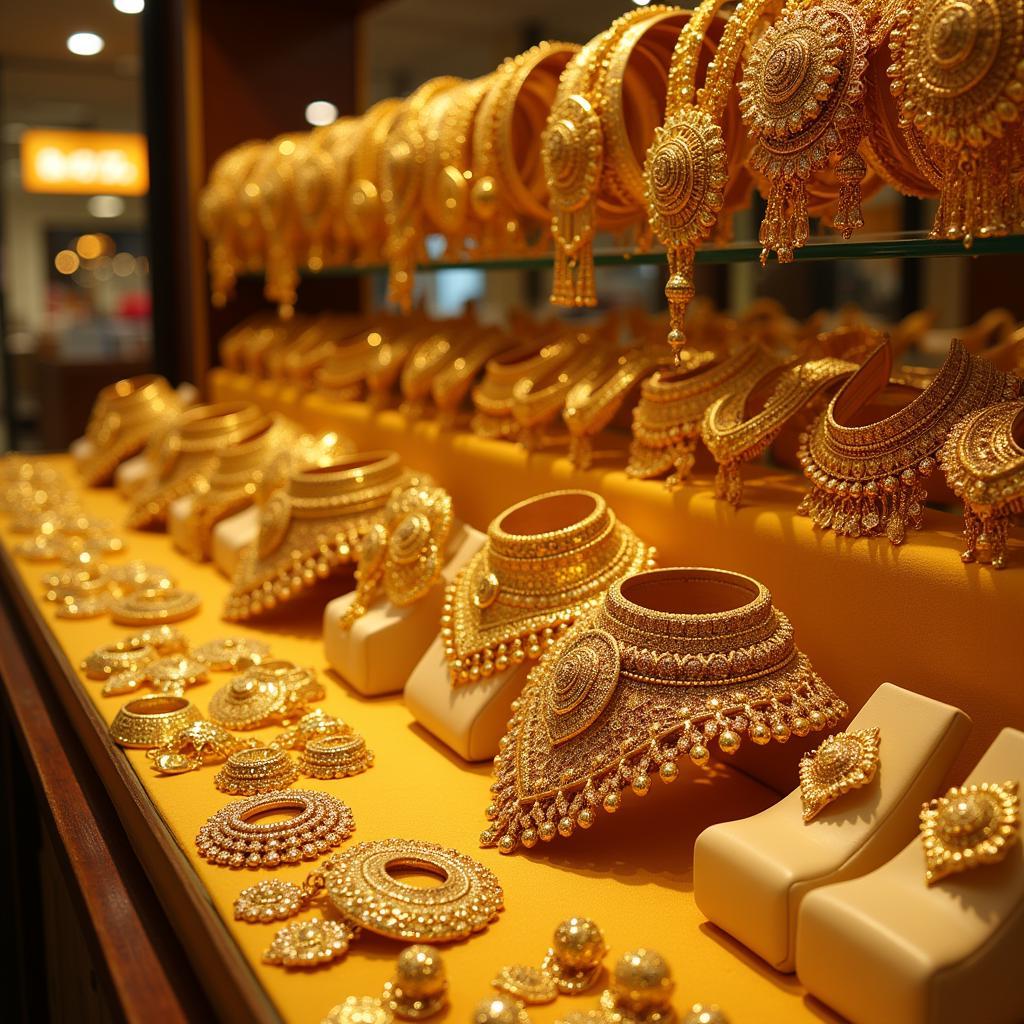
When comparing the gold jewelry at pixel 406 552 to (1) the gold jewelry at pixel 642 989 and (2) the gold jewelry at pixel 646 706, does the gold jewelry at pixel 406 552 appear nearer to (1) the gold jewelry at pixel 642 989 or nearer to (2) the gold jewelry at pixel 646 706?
(2) the gold jewelry at pixel 646 706

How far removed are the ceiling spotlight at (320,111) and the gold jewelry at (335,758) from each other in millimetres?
2371

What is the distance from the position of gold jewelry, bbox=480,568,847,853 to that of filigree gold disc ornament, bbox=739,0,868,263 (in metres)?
0.34

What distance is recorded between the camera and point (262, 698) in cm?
138

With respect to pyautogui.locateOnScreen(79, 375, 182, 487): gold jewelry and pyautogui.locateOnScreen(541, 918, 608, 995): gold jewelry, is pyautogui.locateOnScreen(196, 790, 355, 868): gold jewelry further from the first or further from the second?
pyautogui.locateOnScreen(79, 375, 182, 487): gold jewelry

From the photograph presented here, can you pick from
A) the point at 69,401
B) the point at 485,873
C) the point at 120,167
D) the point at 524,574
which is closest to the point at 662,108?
the point at 524,574

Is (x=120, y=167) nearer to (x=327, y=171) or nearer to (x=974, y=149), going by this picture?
(x=327, y=171)

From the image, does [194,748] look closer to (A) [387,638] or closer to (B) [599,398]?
(A) [387,638]

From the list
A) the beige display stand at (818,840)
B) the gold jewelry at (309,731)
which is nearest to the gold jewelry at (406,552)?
the gold jewelry at (309,731)

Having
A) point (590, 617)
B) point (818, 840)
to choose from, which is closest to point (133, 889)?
point (590, 617)

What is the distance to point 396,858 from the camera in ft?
3.17

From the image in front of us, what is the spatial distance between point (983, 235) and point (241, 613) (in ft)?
3.89

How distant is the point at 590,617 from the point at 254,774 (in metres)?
0.37

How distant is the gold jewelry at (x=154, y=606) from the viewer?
1743 mm

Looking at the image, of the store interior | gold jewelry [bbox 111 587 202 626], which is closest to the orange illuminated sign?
the store interior
